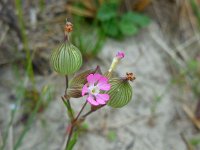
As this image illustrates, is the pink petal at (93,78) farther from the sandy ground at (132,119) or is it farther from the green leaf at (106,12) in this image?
the green leaf at (106,12)

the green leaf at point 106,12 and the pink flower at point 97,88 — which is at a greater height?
the green leaf at point 106,12

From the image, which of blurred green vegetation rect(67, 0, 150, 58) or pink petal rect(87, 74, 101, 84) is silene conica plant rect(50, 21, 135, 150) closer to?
pink petal rect(87, 74, 101, 84)

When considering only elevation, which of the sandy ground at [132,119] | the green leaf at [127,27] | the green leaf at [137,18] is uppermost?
the green leaf at [137,18]

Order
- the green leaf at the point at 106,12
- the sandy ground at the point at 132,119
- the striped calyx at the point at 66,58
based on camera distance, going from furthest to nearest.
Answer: the green leaf at the point at 106,12, the sandy ground at the point at 132,119, the striped calyx at the point at 66,58

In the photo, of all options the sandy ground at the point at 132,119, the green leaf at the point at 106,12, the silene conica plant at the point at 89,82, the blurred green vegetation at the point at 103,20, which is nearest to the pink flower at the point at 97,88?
the silene conica plant at the point at 89,82

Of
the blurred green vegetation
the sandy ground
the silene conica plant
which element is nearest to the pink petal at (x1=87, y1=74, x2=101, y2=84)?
the silene conica plant

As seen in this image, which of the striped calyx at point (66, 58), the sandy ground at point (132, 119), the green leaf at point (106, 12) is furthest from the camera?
the green leaf at point (106, 12)

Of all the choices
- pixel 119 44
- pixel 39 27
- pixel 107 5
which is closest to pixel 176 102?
pixel 119 44

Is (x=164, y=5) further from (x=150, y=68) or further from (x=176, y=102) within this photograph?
(x=176, y=102)
